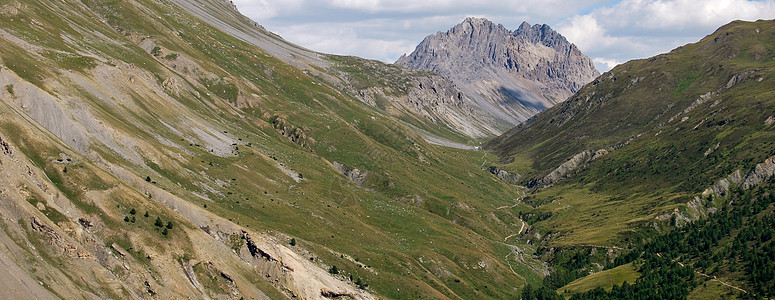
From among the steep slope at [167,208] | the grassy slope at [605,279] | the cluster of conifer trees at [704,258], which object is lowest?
the steep slope at [167,208]

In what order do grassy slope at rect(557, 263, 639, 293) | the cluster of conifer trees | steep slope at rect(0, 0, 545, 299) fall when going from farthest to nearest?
grassy slope at rect(557, 263, 639, 293)
the cluster of conifer trees
steep slope at rect(0, 0, 545, 299)

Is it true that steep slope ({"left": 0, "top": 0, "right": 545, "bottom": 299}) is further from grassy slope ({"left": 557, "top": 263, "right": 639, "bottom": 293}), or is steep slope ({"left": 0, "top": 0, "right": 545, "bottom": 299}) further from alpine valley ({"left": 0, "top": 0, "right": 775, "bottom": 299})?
grassy slope ({"left": 557, "top": 263, "right": 639, "bottom": 293})

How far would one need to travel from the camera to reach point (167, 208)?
95438 mm

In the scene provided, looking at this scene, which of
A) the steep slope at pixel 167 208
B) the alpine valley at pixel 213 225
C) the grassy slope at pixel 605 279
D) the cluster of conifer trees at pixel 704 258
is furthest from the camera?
the grassy slope at pixel 605 279

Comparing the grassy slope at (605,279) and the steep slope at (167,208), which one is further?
the grassy slope at (605,279)

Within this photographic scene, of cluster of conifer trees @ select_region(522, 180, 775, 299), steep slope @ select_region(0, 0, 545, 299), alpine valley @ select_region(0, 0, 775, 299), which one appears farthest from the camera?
cluster of conifer trees @ select_region(522, 180, 775, 299)

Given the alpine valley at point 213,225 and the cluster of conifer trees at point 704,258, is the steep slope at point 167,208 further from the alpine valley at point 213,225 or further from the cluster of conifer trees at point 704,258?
the cluster of conifer trees at point 704,258

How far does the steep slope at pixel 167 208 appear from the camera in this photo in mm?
75312

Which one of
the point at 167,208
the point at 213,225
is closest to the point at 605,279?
the point at 213,225

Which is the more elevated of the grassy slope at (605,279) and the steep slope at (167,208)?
the grassy slope at (605,279)

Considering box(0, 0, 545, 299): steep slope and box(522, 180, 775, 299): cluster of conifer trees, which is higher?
box(522, 180, 775, 299): cluster of conifer trees

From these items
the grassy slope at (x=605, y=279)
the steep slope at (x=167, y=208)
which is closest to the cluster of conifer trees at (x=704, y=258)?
the grassy slope at (x=605, y=279)

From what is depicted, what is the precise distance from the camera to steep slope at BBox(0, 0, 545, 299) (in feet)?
247

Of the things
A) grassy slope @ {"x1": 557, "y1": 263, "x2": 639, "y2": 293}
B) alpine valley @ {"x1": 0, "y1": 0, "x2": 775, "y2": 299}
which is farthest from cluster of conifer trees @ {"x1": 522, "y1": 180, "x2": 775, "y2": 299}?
grassy slope @ {"x1": 557, "y1": 263, "x2": 639, "y2": 293}
